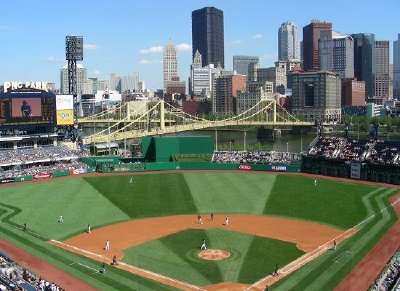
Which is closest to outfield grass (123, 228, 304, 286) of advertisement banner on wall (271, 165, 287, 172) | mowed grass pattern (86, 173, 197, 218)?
mowed grass pattern (86, 173, 197, 218)

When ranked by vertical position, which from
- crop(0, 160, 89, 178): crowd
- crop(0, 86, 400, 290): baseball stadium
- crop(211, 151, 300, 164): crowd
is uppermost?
crop(211, 151, 300, 164): crowd

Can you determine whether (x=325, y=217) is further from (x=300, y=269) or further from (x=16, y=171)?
(x=16, y=171)

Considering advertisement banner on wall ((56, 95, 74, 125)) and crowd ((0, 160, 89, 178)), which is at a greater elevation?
advertisement banner on wall ((56, 95, 74, 125))

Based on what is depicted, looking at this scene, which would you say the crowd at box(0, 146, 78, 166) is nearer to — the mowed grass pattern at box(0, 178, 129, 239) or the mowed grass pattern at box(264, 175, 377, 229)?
the mowed grass pattern at box(0, 178, 129, 239)

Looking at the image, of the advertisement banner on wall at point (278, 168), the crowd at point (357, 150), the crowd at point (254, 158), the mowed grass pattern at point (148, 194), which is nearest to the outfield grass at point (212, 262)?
the mowed grass pattern at point (148, 194)

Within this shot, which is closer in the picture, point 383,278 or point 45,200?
point 383,278

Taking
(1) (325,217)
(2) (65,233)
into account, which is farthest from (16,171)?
(1) (325,217)

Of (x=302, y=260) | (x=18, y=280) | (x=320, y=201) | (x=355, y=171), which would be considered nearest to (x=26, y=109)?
(x=320, y=201)

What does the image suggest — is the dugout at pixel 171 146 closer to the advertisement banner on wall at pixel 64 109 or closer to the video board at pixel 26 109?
the advertisement banner on wall at pixel 64 109

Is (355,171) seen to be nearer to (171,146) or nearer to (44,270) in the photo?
(171,146)
